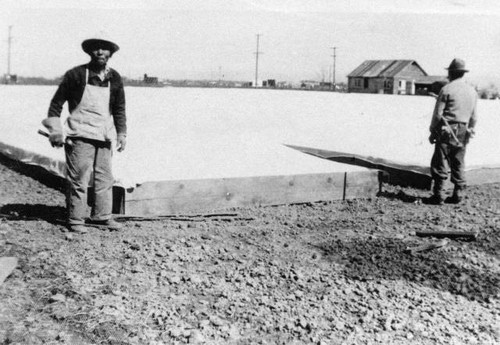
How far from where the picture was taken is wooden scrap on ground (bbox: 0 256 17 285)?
367cm

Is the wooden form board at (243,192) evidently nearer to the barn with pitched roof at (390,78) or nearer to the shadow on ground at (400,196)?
the shadow on ground at (400,196)

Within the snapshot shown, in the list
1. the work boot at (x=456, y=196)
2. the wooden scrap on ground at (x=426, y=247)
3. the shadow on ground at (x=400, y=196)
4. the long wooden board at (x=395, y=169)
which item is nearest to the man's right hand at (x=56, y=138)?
the wooden scrap on ground at (x=426, y=247)

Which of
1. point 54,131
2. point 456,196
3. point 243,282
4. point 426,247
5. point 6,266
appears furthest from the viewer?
point 456,196

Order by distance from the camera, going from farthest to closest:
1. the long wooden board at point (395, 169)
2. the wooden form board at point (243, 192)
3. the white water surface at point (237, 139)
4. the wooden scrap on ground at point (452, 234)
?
the long wooden board at point (395, 169) → the white water surface at point (237, 139) → the wooden scrap on ground at point (452, 234) → the wooden form board at point (243, 192)

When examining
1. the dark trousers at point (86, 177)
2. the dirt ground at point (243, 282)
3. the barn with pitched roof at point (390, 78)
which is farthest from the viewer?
the barn with pitched roof at point (390, 78)

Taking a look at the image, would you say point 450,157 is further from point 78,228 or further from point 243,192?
point 78,228

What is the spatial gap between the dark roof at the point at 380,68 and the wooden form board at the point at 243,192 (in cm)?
5705

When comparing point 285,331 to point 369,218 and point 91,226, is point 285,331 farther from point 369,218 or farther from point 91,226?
point 369,218

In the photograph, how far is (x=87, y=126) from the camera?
476 centimetres

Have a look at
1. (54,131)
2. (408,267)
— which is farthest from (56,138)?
(408,267)

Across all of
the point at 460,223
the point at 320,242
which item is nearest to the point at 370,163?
the point at 460,223

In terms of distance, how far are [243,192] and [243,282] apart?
6.69 feet

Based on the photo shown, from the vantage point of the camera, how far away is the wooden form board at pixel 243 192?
5.36 meters

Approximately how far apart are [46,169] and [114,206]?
2266 millimetres
